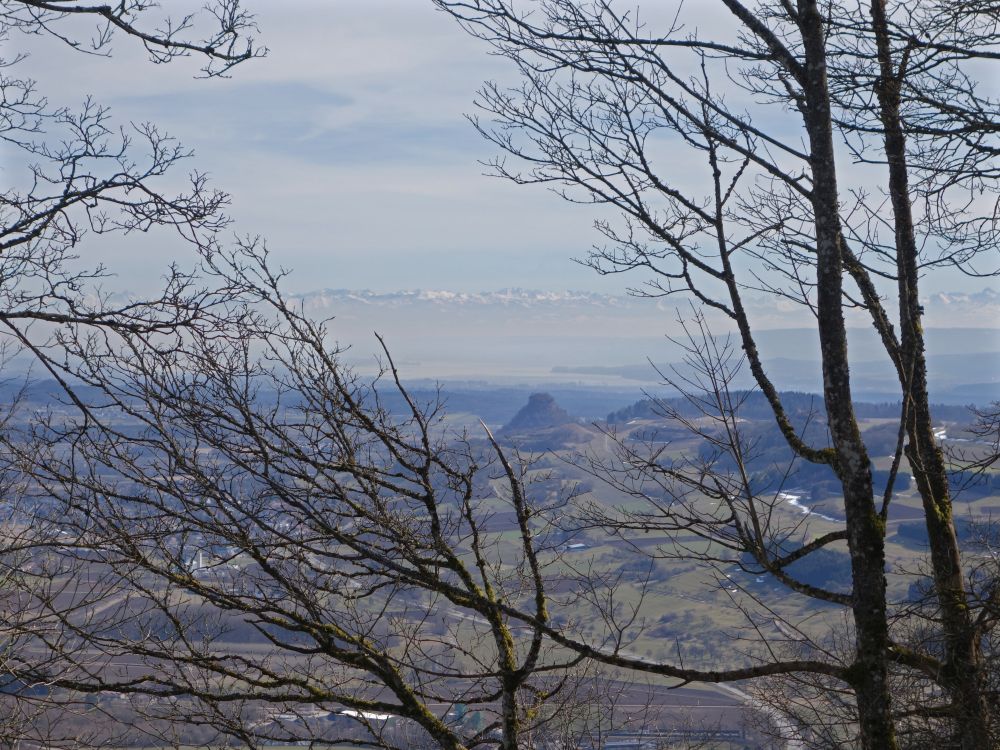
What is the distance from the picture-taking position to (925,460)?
7.45 meters

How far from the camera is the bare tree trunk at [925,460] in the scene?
615cm

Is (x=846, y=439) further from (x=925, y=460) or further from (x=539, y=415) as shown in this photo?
(x=539, y=415)

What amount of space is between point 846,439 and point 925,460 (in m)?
2.56

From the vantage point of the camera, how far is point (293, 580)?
648 cm

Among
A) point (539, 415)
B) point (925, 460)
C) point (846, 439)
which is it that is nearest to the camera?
point (846, 439)

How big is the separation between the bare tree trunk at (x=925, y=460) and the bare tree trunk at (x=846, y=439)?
52 cm

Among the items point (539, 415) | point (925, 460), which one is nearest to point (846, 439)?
point (925, 460)

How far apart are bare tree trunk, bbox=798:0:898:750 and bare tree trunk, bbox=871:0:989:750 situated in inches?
20.4

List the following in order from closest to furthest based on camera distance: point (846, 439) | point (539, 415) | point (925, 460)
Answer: point (846, 439)
point (925, 460)
point (539, 415)

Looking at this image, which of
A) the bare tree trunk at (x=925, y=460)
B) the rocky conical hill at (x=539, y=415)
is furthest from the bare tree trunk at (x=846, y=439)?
the rocky conical hill at (x=539, y=415)

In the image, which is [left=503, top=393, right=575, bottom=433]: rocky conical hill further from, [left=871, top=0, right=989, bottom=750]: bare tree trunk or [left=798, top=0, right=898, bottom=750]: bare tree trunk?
[left=798, top=0, right=898, bottom=750]: bare tree trunk

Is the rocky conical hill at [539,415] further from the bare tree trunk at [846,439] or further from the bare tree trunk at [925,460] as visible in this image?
the bare tree trunk at [846,439]

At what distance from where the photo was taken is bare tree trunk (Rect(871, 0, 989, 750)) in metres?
6.15

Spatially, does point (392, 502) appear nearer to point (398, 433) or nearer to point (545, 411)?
point (398, 433)
